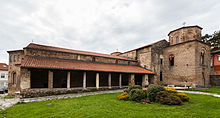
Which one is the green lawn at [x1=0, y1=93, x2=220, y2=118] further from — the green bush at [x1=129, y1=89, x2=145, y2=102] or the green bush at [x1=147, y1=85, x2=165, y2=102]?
the green bush at [x1=129, y1=89, x2=145, y2=102]

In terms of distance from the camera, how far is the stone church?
12.7 meters

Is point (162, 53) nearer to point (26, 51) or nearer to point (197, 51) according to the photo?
point (197, 51)

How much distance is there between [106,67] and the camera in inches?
648

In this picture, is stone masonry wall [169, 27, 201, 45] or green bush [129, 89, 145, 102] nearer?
green bush [129, 89, 145, 102]

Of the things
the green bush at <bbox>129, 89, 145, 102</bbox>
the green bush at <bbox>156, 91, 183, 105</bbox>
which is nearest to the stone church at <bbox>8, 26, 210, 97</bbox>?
the green bush at <bbox>129, 89, 145, 102</bbox>

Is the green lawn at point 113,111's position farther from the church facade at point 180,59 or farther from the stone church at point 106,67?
the church facade at point 180,59

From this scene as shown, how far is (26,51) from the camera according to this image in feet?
41.5

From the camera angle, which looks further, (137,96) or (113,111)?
(137,96)

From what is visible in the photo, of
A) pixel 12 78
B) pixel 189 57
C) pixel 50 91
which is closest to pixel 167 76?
pixel 189 57

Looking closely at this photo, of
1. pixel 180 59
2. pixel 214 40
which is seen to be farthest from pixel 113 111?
pixel 214 40

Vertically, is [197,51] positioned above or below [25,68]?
above

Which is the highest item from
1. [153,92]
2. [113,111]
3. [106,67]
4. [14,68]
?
[106,67]

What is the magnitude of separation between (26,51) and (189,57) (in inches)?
923

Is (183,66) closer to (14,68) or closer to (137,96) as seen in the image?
(137,96)
